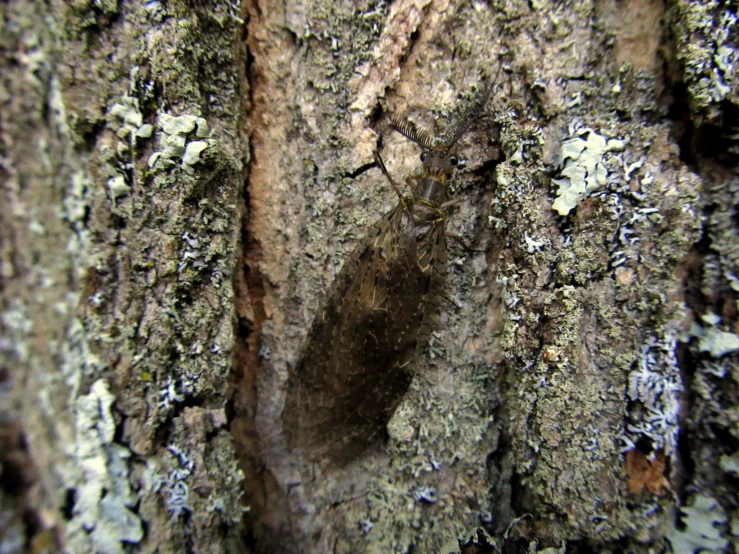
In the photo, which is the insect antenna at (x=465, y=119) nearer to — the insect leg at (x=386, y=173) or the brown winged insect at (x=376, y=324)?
the brown winged insect at (x=376, y=324)

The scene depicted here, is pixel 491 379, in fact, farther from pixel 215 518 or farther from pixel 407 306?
pixel 215 518

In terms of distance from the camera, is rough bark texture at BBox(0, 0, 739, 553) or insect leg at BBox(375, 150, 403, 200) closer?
rough bark texture at BBox(0, 0, 739, 553)

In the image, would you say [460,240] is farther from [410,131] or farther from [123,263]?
[123,263]

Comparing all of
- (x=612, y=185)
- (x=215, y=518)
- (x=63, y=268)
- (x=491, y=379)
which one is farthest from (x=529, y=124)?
(x=215, y=518)

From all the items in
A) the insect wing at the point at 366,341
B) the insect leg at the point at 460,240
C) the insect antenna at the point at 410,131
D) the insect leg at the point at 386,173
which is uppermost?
the insect antenna at the point at 410,131

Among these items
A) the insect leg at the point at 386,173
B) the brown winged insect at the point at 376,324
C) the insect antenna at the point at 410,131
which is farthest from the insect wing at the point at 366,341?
the insect antenna at the point at 410,131

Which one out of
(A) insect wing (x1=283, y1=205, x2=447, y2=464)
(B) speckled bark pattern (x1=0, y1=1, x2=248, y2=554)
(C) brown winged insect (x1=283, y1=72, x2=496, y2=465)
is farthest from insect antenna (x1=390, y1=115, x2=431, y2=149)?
(B) speckled bark pattern (x1=0, y1=1, x2=248, y2=554)

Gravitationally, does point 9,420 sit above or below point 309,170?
below

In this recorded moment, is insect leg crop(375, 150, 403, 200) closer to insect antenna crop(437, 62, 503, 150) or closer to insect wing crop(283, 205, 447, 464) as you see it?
insect wing crop(283, 205, 447, 464)
